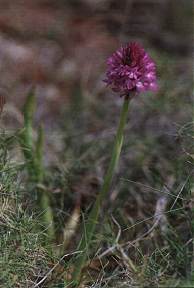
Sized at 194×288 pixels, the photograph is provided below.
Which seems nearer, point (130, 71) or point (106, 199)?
point (130, 71)

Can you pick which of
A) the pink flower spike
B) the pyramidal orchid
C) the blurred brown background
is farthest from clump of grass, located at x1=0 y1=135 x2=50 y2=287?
the blurred brown background

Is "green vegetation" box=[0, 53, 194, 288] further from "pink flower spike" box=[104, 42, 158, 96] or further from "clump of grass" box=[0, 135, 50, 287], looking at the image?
"pink flower spike" box=[104, 42, 158, 96]

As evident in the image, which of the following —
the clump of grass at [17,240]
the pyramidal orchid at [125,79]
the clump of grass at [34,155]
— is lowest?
the clump of grass at [17,240]

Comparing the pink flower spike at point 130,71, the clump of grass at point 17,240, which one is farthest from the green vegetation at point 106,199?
the pink flower spike at point 130,71

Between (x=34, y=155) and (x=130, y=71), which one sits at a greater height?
(x=130, y=71)

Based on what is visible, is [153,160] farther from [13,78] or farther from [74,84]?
[13,78]

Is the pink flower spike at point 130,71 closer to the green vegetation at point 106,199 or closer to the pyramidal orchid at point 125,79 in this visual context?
the pyramidal orchid at point 125,79

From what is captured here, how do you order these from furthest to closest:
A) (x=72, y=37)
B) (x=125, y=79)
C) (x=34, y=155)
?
(x=72, y=37)
(x=34, y=155)
(x=125, y=79)

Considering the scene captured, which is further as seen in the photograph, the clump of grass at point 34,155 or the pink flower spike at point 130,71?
the clump of grass at point 34,155

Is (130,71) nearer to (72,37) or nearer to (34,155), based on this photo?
(34,155)

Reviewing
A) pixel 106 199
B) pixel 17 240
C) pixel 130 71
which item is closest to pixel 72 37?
pixel 106 199

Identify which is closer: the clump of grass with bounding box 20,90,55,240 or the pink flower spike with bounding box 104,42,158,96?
the pink flower spike with bounding box 104,42,158,96
